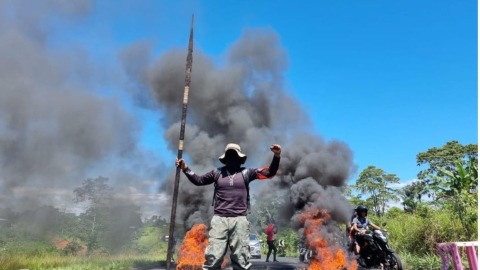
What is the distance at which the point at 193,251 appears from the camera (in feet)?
33.8

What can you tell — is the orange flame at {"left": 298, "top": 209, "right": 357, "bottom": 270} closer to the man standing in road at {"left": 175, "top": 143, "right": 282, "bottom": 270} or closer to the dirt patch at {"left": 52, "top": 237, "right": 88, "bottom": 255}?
the man standing in road at {"left": 175, "top": 143, "right": 282, "bottom": 270}

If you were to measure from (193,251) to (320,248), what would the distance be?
3.40 meters

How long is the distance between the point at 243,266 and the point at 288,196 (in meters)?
9.47

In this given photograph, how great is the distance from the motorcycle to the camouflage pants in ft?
15.4

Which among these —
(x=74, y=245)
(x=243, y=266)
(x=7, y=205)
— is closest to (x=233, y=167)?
(x=243, y=266)

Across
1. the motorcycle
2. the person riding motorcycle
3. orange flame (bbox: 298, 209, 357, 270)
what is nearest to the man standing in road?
the motorcycle

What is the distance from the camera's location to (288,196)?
13.4 metres

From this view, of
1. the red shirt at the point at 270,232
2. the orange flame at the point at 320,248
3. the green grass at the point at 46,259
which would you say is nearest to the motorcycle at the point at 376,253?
the orange flame at the point at 320,248

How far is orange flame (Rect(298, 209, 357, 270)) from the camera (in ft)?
30.1

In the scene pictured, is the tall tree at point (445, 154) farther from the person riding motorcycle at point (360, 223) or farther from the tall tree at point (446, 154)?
the person riding motorcycle at point (360, 223)

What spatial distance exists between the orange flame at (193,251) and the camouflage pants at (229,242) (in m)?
5.70

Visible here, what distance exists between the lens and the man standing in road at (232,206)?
411 cm

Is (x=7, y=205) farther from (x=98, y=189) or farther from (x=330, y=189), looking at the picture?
(x=330, y=189)

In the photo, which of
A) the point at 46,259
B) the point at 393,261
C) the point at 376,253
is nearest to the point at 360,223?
the point at 376,253
